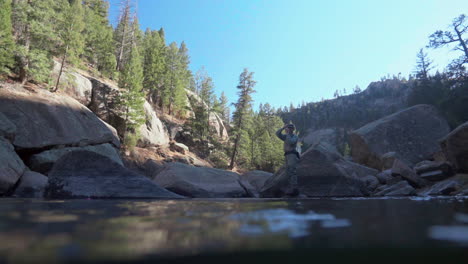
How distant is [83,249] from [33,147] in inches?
541

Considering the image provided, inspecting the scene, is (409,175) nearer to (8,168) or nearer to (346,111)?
(8,168)

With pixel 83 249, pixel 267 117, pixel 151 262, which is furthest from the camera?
pixel 267 117

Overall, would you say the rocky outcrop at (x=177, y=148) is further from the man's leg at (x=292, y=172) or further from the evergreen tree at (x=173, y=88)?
the man's leg at (x=292, y=172)

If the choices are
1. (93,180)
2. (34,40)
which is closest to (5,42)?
(34,40)

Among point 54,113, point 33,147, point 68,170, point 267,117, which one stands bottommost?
point 68,170

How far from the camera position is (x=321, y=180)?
361 inches

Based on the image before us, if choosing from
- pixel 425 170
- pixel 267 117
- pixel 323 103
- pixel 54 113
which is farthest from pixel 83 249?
pixel 323 103

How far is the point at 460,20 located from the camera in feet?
62.6

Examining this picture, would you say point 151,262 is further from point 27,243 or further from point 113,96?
point 113,96

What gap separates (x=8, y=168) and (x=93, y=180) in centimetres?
373

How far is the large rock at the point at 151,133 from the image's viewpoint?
25359mm

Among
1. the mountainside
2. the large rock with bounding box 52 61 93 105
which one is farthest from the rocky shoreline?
the mountainside

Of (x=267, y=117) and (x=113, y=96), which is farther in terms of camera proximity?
(x=267, y=117)

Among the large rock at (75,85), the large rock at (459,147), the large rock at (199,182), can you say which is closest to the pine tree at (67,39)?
the large rock at (75,85)
